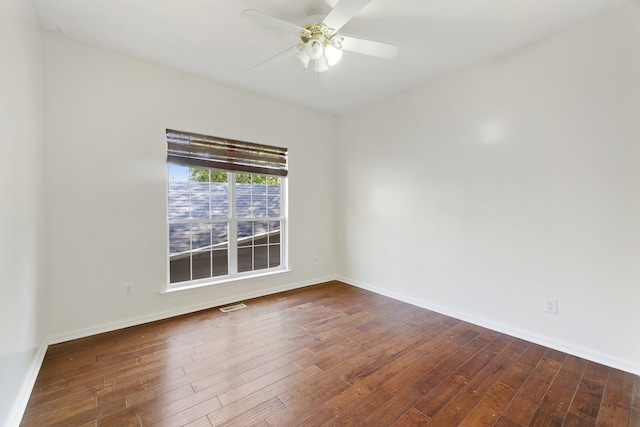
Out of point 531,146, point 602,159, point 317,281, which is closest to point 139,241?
point 317,281

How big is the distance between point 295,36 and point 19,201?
2.29 metres

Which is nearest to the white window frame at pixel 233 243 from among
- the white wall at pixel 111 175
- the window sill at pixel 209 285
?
the window sill at pixel 209 285

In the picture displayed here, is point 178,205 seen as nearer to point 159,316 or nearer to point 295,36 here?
point 159,316

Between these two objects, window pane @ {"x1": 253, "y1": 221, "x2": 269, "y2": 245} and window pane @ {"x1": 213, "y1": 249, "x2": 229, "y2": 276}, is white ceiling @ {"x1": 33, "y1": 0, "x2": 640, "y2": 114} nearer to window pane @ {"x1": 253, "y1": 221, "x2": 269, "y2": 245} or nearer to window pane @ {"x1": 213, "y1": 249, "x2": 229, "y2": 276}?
window pane @ {"x1": 253, "y1": 221, "x2": 269, "y2": 245}

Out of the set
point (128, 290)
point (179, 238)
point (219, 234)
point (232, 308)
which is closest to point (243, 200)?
point (219, 234)

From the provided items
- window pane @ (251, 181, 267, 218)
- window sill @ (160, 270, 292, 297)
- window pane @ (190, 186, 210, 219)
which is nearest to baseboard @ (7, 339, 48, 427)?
window sill @ (160, 270, 292, 297)

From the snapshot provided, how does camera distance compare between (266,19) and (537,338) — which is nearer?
(266,19)

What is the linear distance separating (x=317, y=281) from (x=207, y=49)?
325 cm

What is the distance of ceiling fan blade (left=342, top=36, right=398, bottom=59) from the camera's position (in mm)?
2045

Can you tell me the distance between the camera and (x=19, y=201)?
5.57ft

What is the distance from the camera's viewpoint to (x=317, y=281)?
4.32 metres

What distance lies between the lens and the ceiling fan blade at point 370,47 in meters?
2.04

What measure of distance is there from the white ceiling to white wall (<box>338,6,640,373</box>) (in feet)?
0.98

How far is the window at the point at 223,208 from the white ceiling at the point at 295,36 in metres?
0.89
